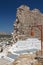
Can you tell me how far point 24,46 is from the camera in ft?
58.0

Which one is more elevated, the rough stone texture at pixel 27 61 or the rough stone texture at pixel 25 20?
the rough stone texture at pixel 25 20

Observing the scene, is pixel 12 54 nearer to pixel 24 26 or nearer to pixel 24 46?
pixel 24 46

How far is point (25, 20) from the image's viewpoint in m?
19.8

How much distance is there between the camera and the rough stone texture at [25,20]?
19.6 meters

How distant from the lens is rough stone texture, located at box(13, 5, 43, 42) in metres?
19.6

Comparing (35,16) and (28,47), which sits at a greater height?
(35,16)

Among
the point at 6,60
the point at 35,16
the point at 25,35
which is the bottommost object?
the point at 6,60

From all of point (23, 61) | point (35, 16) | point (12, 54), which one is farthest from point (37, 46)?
point (23, 61)

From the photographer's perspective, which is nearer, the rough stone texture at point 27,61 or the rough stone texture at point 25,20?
the rough stone texture at point 27,61

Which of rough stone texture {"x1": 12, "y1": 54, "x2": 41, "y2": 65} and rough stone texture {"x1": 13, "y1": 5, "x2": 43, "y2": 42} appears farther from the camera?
rough stone texture {"x1": 13, "y1": 5, "x2": 43, "y2": 42}

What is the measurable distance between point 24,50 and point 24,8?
5.00 metres

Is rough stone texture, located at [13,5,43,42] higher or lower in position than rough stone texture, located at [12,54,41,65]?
higher

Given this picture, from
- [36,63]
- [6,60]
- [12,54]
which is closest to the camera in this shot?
[36,63]

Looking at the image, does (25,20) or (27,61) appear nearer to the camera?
(27,61)
